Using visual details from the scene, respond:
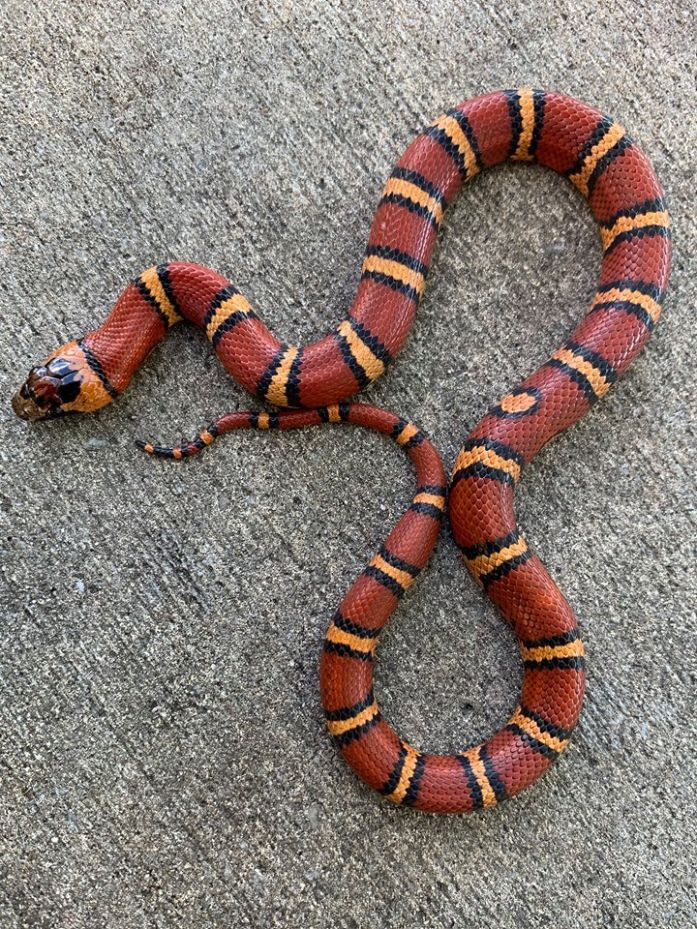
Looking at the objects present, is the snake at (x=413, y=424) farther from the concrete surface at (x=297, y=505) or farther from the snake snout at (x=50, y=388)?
the concrete surface at (x=297, y=505)

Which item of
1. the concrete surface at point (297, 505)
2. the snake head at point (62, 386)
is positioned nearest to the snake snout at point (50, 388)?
the snake head at point (62, 386)

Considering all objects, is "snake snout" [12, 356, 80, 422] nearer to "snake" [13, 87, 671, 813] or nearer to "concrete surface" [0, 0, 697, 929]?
"snake" [13, 87, 671, 813]

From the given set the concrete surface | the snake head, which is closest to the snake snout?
the snake head

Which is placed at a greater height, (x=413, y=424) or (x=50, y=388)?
(x=50, y=388)

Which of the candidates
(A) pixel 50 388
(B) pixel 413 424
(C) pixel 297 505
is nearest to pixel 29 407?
(A) pixel 50 388

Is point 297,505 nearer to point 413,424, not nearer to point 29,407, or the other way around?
point 413,424

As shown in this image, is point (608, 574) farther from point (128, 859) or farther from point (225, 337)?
point (128, 859)
